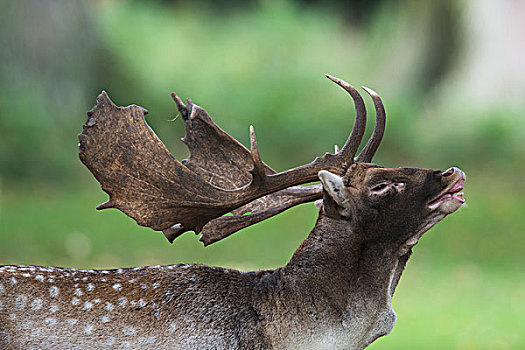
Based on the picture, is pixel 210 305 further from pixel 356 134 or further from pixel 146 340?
pixel 356 134

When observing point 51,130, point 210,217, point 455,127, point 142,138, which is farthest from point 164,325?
point 455,127

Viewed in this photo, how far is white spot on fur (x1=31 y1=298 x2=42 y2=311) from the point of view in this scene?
2.38 m

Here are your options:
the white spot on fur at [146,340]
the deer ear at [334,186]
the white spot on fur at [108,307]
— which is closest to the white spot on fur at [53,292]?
the white spot on fur at [108,307]

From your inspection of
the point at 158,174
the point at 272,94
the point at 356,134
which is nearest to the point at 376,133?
the point at 356,134

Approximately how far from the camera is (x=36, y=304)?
239cm

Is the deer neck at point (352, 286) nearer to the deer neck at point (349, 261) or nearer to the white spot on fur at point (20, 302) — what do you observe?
the deer neck at point (349, 261)

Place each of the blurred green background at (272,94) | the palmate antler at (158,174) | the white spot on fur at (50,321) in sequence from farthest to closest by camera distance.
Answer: the blurred green background at (272,94), the palmate antler at (158,174), the white spot on fur at (50,321)

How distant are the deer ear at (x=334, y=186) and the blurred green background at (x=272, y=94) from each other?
14.9 ft

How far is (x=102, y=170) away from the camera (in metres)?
2.61

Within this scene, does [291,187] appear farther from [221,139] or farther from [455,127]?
[455,127]

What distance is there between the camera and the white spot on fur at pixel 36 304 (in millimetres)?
2379

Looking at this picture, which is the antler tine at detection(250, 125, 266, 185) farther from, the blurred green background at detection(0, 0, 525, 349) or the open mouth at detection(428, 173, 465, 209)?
the blurred green background at detection(0, 0, 525, 349)

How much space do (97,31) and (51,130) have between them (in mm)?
1033

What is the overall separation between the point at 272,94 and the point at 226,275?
6.07 metres
